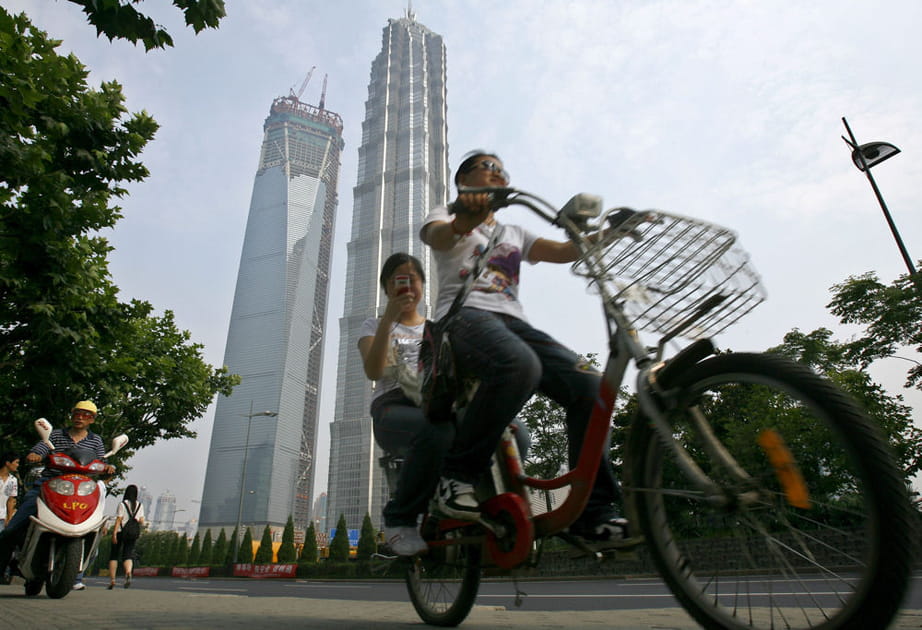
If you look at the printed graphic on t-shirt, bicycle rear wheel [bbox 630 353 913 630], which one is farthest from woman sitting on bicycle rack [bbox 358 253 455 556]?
bicycle rear wheel [bbox 630 353 913 630]

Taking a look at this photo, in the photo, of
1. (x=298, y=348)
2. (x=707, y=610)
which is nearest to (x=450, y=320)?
(x=707, y=610)

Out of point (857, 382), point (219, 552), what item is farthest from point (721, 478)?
point (219, 552)

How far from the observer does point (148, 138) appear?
941 centimetres

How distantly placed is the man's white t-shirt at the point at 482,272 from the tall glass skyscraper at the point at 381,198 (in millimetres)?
105887

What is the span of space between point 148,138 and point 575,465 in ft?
32.1

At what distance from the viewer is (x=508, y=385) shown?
211 centimetres

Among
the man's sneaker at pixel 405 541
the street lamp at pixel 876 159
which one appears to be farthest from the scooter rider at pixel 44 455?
the street lamp at pixel 876 159

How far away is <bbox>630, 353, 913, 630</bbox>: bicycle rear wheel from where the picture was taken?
1.22 metres

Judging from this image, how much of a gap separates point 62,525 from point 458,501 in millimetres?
3784

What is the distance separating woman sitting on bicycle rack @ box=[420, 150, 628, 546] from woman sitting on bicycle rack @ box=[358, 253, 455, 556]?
4.4 inches

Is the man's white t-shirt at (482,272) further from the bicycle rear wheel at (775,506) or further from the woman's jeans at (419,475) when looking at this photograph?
the bicycle rear wheel at (775,506)

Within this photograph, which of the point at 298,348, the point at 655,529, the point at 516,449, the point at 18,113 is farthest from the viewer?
the point at 298,348

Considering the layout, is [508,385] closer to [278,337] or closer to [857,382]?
[857,382]

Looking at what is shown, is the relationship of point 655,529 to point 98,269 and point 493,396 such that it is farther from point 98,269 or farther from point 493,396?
point 98,269
